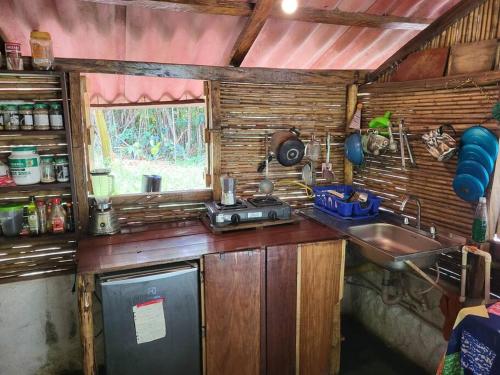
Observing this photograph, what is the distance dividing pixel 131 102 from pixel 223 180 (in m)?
1.56

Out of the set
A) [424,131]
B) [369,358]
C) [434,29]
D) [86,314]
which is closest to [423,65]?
[434,29]

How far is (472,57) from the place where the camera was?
6.81 feet

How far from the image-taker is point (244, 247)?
6.86 feet

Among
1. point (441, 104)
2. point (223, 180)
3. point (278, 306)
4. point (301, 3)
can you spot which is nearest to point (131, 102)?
point (223, 180)

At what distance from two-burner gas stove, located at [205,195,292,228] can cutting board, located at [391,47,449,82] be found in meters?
1.27

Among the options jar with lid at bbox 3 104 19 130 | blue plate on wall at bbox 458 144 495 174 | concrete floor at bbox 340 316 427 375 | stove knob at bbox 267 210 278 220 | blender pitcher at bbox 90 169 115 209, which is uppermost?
jar with lid at bbox 3 104 19 130

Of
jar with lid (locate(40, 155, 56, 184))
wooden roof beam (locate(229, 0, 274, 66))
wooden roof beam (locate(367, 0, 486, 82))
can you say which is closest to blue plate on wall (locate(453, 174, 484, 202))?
wooden roof beam (locate(367, 0, 486, 82))

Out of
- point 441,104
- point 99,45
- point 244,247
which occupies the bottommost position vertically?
point 244,247

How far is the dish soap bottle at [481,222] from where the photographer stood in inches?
75.5

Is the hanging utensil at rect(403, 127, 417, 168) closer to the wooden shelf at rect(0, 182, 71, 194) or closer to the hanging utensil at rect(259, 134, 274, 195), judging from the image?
the hanging utensil at rect(259, 134, 274, 195)

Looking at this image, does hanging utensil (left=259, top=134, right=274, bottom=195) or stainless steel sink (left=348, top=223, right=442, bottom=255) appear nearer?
stainless steel sink (left=348, top=223, right=442, bottom=255)

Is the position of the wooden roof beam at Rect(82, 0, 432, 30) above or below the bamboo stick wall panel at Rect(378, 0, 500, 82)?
above

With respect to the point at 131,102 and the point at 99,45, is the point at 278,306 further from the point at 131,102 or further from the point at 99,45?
the point at 131,102

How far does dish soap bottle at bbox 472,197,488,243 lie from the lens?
1917 mm
